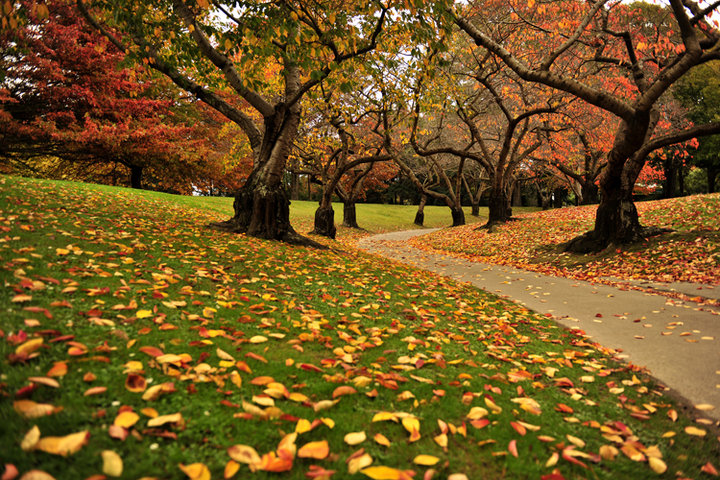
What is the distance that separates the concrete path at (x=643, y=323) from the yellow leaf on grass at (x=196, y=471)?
3773 millimetres

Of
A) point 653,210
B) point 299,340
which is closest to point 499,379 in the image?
point 299,340

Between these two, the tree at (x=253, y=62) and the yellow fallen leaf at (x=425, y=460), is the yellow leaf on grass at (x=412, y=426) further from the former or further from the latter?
the tree at (x=253, y=62)

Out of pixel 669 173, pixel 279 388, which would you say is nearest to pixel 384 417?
pixel 279 388

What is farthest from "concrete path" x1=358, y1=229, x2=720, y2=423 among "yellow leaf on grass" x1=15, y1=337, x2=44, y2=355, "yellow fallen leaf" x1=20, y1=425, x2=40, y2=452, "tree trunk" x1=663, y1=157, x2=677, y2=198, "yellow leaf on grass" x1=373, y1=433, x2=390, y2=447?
"tree trunk" x1=663, y1=157, x2=677, y2=198

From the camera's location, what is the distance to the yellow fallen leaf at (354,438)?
2.10 m

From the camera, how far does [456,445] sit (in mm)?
2273

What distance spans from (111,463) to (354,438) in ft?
3.96

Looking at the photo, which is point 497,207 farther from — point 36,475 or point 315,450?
point 36,475

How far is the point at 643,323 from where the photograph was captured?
5.15m

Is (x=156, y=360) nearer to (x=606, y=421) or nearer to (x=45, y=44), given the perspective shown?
(x=606, y=421)

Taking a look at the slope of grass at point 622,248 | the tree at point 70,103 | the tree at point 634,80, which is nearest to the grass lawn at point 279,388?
the slope of grass at point 622,248

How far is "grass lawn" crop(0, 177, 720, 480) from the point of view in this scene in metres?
1.82

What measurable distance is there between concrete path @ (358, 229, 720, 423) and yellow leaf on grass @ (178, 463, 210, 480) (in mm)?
3773

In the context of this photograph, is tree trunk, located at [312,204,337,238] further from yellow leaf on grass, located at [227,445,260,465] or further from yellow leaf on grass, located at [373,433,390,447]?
yellow leaf on grass, located at [227,445,260,465]
